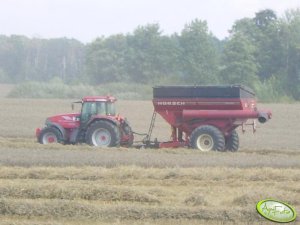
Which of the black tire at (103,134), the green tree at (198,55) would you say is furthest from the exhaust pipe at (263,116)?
the green tree at (198,55)

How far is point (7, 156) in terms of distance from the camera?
1711 centimetres

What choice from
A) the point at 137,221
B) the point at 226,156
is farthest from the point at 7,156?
the point at 137,221

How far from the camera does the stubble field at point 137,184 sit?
9.80 m

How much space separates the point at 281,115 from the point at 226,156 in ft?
74.4

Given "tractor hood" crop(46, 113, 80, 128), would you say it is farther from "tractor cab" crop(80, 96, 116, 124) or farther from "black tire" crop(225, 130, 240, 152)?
"black tire" crop(225, 130, 240, 152)

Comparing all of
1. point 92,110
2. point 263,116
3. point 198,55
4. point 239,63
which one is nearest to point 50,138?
point 92,110

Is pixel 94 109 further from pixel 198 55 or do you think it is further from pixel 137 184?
pixel 198 55

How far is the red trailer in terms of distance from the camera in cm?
2045

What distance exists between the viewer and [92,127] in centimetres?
2075

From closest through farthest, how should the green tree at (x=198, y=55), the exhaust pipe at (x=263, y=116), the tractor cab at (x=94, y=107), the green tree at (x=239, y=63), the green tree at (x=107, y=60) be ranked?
the exhaust pipe at (x=263, y=116) → the tractor cab at (x=94, y=107) → the green tree at (x=239, y=63) → the green tree at (x=198, y=55) → the green tree at (x=107, y=60)

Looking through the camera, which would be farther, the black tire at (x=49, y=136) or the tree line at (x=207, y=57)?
the tree line at (x=207, y=57)

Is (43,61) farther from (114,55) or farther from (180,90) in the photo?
(180,90)

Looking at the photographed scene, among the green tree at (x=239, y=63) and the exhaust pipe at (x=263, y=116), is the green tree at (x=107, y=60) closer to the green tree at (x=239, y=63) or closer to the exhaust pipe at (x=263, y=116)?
the green tree at (x=239, y=63)

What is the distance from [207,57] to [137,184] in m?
48.3
